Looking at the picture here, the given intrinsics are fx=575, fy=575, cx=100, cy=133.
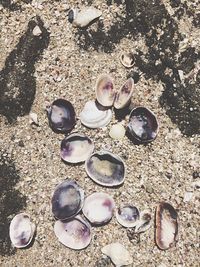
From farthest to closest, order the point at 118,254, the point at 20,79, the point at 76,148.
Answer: the point at 20,79, the point at 76,148, the point at 118,254

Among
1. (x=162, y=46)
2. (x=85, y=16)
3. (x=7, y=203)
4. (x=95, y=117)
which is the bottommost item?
(x=7, y=203)

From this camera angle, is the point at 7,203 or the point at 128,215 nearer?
the point at 128,215

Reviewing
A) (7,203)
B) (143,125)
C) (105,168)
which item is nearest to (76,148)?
(105,168)

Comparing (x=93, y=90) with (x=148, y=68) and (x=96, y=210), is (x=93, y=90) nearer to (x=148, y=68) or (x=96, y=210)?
(x=148, y=68)

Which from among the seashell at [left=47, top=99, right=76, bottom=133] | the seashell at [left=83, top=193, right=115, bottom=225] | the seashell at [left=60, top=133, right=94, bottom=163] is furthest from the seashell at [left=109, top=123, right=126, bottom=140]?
the seashell at [left=83, top=193, right=115, bottom=225]

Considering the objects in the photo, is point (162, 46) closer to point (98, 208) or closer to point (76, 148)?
point (76, 148)

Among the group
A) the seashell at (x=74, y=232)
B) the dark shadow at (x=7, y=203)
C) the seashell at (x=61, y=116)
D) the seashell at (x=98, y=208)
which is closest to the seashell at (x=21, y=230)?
the dark shadow at (x=7, y=203)

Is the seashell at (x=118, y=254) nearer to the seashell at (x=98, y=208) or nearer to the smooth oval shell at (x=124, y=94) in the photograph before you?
the seashell at (x=98, y=208)

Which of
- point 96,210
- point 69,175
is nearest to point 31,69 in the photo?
point 69,175

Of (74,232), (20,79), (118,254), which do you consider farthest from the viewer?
(20,79)
